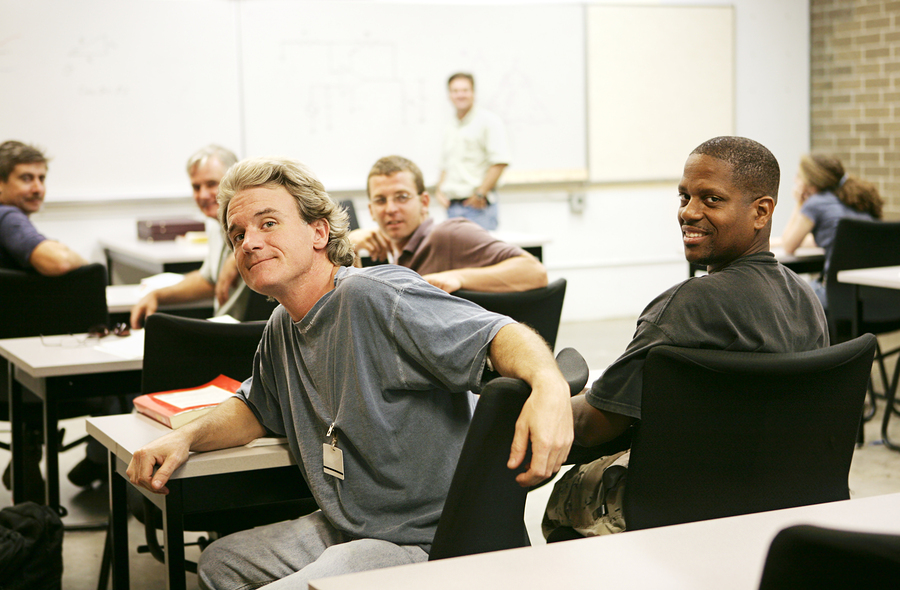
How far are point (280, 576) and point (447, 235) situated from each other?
166cm

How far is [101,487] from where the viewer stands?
3.41 metres

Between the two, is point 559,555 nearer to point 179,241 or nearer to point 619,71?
point 179,241

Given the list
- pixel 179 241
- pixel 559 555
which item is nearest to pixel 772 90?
pixel 179 241

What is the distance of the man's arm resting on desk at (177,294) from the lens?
3074mm

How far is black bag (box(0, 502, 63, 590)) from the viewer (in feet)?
6.65

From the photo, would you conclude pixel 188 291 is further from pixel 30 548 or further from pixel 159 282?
pixel 30 548

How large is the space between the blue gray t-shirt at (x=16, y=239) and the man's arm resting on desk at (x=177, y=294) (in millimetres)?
414

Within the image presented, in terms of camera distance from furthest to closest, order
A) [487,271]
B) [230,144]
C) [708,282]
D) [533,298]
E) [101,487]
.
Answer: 1. [230,144]
2. [101,487]
3. [487,271]
4. [533,298]
5. [708,282]

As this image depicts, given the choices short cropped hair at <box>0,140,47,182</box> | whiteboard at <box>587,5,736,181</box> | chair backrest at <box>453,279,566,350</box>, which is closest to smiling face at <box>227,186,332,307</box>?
chair backrest at <box>453,279,566,350</box>

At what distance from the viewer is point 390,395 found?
1.48 metres

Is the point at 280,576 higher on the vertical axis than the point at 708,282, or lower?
lower

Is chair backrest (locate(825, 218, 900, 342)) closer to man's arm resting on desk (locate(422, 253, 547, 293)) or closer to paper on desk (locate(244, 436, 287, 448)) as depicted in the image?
man's arm resting on desk (locate(422, 253, 547, 293))

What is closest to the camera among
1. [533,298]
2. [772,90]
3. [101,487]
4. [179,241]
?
[533,298]

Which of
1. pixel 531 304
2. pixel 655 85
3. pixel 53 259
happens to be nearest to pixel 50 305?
pixel 53 259
